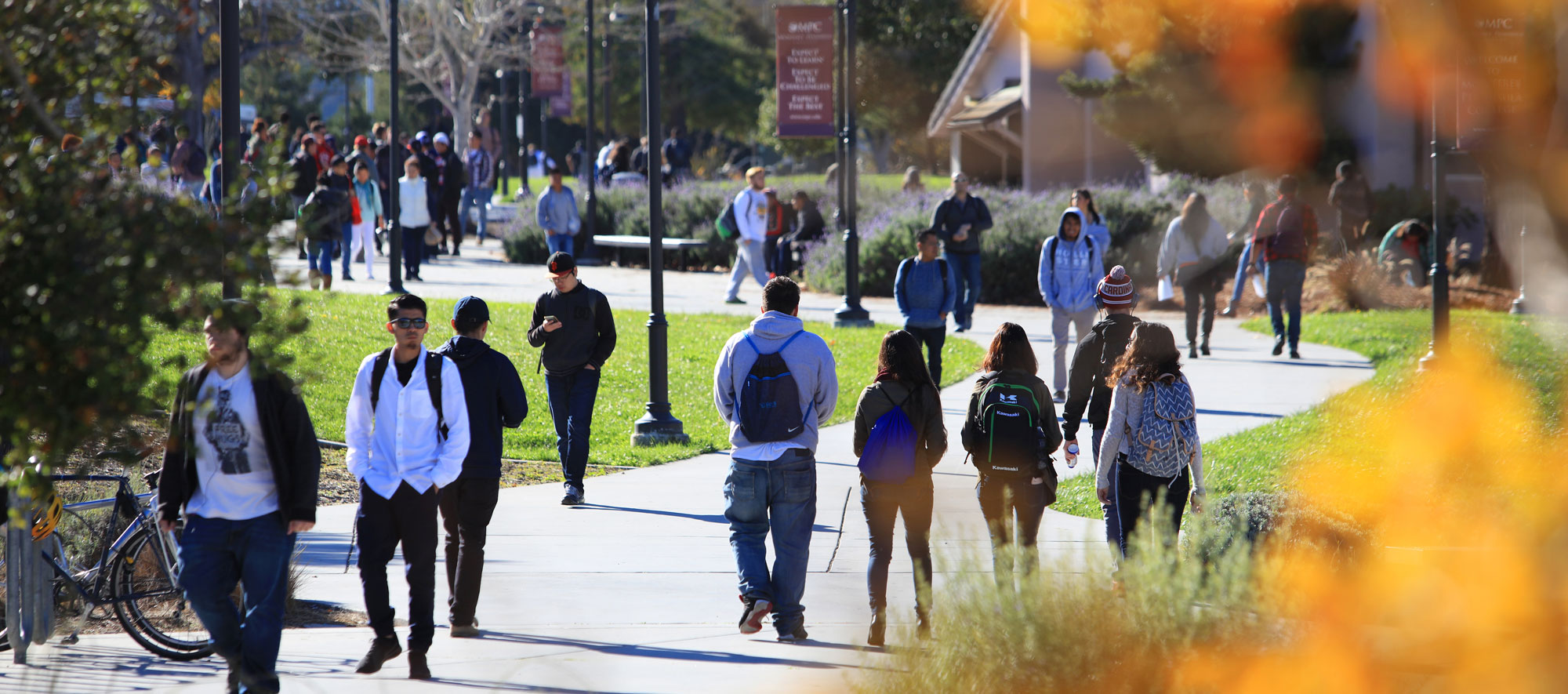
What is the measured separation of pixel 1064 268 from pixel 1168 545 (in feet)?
22.3

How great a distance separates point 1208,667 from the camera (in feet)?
15.1

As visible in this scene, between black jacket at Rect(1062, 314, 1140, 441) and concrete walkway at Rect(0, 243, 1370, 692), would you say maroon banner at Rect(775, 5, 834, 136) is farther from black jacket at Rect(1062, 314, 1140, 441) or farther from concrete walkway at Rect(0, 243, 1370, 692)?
black jacket at Rect(1062, 314, 1140, 441)

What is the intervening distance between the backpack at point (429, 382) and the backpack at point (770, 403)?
1371 millimetres

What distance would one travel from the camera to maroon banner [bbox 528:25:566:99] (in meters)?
37.0

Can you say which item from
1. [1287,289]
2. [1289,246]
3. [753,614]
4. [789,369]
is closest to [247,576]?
[753,614]

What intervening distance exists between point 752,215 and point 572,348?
1099 cm

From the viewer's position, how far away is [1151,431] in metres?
6.85

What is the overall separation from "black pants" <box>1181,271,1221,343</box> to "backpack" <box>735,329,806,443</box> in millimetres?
9261

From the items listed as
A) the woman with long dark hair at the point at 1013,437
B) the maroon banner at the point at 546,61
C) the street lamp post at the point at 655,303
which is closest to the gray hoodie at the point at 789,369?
the woman with long dark hair at the point at 1013,437

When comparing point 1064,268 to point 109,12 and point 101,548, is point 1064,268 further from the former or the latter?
point 109,12

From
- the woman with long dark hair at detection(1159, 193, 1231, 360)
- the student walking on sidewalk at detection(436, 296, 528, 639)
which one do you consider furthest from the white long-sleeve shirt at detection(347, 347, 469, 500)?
the woman with long dark hair at detection(1159, 193, 1231, 360)

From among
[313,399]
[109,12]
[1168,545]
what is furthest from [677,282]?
[109,12]

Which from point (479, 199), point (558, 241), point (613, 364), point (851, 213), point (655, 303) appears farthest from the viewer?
point (479, 199)

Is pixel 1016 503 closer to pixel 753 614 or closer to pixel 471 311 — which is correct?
pixel 753 614
